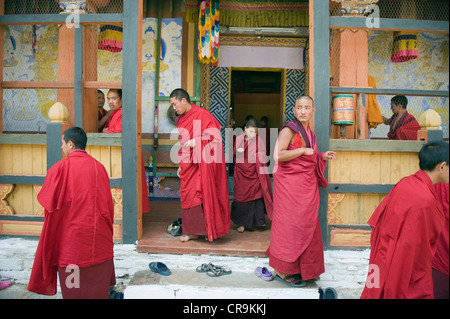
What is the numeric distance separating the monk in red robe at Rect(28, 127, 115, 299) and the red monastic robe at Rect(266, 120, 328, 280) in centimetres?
153

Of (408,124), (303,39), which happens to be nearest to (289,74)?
(303,39)

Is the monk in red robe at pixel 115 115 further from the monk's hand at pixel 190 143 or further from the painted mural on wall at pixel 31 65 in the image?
the painted mural on wall at pixel 31 65

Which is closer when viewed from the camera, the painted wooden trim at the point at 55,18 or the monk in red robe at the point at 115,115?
the painted wooden trim at the point at 55,18

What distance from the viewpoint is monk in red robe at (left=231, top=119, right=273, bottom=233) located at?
4.38 m

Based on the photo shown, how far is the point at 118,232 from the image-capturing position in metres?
3.76

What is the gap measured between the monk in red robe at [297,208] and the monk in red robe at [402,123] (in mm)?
1916

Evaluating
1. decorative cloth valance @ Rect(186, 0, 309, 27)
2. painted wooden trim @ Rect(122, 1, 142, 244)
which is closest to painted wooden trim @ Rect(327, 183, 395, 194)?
painted wooden trim @ Rect(122, 1, 142, 244)

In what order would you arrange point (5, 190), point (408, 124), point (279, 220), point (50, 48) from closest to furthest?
point (279, 220) → point (5, 190) → point (408, 124) → point (50, 48)

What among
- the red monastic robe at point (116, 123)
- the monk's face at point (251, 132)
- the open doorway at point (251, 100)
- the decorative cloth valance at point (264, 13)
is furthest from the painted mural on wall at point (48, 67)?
the open doorway at point (251, 100)

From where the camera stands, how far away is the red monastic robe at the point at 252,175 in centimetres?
440

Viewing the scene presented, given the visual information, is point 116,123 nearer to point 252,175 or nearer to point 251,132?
point 251,132

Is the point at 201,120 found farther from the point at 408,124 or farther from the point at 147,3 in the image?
the point at 147,3

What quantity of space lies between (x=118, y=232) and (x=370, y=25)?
3663 millimetres

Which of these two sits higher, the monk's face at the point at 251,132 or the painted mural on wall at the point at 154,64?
the painted mural on wall at the point at 154,64
